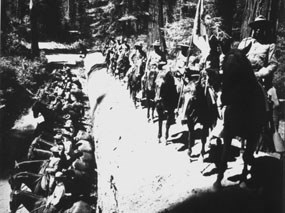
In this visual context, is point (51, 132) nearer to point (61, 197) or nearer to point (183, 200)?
point (61, 197)

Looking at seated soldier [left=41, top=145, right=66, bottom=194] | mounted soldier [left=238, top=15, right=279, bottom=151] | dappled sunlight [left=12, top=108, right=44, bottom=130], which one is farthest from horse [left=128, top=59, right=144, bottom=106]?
mounted soldier [left=238, top=15, right=279, bottom=151]

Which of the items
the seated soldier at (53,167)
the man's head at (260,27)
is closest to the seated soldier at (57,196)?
the seated soldier at (53,167)

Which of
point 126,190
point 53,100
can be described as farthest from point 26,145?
point 126,190

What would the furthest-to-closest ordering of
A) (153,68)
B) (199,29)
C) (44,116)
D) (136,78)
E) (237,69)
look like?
(136,78) < (44,116) < (153,68) < (199,29) < (237,69)

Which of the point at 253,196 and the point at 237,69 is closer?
the point at 237,69

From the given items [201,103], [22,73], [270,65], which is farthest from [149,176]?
[22,73]

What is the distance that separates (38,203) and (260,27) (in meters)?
6.53

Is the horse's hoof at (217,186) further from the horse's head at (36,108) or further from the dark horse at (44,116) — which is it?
the horse's head at (36,108)

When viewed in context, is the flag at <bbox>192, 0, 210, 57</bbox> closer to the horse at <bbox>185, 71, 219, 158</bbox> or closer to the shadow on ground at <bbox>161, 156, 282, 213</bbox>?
the horse at <bbox>185, 71, 219, 158</bbox>

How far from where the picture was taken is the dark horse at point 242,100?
19.6 ft

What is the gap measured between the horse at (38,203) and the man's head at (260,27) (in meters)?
5.13

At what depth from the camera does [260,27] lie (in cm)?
670

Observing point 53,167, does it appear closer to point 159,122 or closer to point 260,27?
point 159,122

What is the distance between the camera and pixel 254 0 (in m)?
8.33
